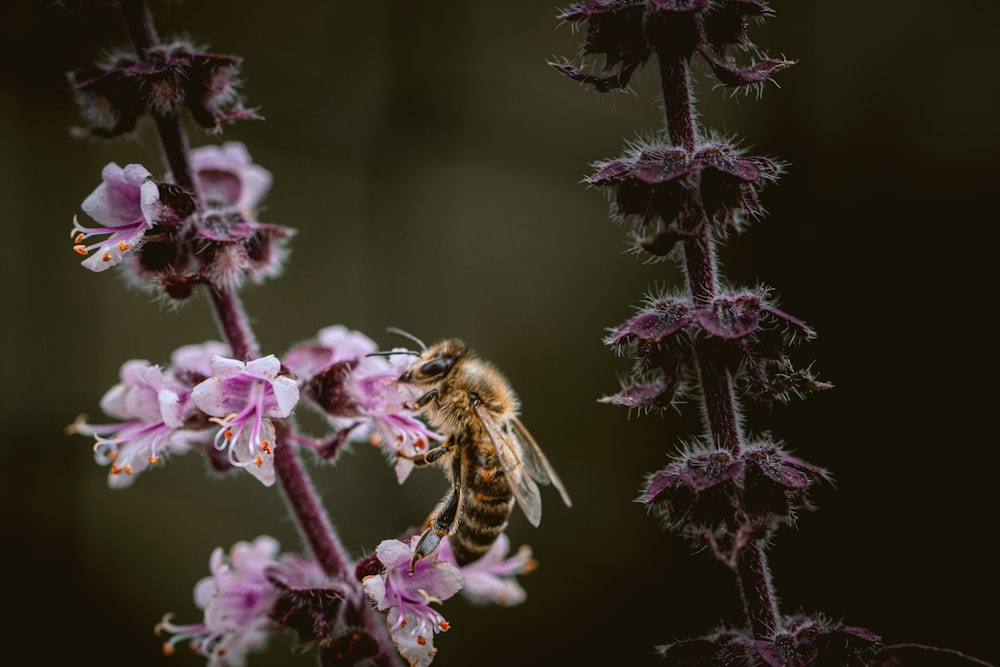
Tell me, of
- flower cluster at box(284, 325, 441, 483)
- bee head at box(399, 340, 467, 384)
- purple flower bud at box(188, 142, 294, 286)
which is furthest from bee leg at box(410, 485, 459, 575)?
purple flower bud at box(188, 142, 294, 286)

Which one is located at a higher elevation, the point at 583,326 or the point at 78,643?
the point at 583,326

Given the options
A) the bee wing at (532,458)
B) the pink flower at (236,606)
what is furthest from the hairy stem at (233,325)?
the bee wing at (532,458)

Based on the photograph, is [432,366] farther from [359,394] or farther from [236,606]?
[236,606]

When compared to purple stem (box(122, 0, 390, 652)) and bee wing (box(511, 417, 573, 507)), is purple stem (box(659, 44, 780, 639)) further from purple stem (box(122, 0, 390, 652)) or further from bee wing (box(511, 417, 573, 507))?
purple stem (box(122, 0, 390, 652))

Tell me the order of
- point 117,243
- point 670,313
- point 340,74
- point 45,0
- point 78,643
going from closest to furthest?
point 670,313, point 117,243, point 45,0, point 78,643, point 340,74

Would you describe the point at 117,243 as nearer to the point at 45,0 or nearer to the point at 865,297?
the point at 45,0

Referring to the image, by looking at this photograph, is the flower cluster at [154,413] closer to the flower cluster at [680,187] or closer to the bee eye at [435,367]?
the bee eye at [435,367]

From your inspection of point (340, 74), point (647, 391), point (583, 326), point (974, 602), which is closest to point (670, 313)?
point (647, 391)
